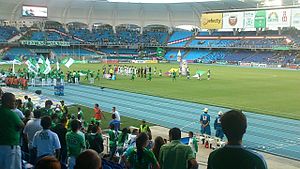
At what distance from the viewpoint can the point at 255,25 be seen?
238 feet

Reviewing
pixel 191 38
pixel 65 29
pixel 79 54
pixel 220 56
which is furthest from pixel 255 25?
pixel 65 29

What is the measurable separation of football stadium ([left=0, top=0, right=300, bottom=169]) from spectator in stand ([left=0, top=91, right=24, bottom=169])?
0.05 ft

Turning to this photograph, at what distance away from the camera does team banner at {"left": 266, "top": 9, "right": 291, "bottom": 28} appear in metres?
67.9

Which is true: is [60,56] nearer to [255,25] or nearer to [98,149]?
[255,25]

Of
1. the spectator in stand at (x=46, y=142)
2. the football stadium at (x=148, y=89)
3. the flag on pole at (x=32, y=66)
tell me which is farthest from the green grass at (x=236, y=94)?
the spectator in stand at (x=46, y=142)

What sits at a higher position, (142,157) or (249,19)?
(249,19)

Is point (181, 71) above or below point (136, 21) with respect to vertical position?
below

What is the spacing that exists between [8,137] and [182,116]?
15.4 m

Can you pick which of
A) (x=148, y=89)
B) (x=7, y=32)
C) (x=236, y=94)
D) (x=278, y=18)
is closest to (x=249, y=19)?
(x=278, y=18)

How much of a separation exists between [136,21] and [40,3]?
22.1 m

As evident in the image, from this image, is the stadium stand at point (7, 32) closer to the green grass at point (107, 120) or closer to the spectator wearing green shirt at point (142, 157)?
the green grass at point (107, 120)

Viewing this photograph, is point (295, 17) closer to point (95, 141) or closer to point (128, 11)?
point (128, 11)

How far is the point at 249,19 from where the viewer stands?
73.2m

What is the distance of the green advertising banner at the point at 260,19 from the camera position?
70.5 m
